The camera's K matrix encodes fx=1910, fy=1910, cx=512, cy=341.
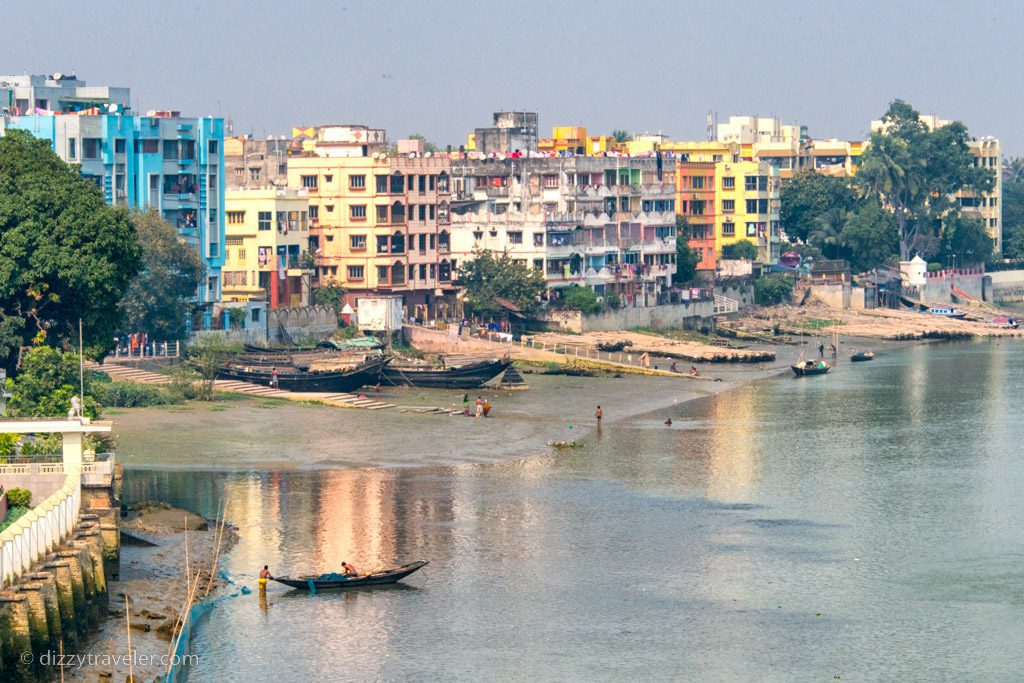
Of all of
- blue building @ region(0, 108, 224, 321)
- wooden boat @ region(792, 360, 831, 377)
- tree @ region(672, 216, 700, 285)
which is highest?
blue building @ region(0, 108, 224, 321)

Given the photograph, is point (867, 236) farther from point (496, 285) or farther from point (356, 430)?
point (356, 430)

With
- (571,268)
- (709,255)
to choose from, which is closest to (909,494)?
(571,268)

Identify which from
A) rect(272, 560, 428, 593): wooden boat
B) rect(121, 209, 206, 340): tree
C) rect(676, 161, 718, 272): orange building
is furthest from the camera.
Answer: rect(676, 161, 718, 272): orange building

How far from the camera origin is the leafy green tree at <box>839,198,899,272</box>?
552 feet

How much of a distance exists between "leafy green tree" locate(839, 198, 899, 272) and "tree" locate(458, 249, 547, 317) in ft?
179

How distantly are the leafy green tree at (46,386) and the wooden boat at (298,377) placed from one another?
2561 cm

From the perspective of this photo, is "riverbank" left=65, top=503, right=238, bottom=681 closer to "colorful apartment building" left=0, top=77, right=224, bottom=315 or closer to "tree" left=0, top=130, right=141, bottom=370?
"tree" left=0, top=130, right=141, bottom=370

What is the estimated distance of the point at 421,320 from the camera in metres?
120

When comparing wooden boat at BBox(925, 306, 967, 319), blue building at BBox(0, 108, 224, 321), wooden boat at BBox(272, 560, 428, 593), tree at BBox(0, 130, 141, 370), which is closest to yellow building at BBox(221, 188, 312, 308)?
blue building at BBox(0, 108, 224, 321)

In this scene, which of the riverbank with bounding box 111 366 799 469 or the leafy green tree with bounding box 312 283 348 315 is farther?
the leafy green tree with bounding box 312 283 348 315

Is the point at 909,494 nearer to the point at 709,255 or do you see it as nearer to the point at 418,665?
the point at 418,665

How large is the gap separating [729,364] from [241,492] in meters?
59.5

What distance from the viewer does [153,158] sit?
102375 mm

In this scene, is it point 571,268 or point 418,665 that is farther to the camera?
point 571,268
